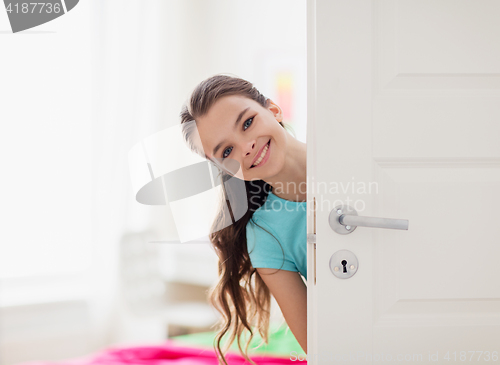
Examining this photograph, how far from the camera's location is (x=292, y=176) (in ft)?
4.35

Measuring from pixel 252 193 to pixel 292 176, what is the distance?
0.15 meters

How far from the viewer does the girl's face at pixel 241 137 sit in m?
1.21

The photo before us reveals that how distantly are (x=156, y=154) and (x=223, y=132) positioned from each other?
1250mm

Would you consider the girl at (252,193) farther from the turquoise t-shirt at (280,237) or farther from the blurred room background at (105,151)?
the blurred room background at (105,151)

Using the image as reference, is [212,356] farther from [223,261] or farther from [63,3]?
[63,3]

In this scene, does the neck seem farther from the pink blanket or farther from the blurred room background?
the blurred room background

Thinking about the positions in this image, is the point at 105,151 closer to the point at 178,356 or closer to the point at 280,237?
the point at 178,356

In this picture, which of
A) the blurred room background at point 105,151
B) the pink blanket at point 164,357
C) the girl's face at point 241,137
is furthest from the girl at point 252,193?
the blurred room background at point 105,151
